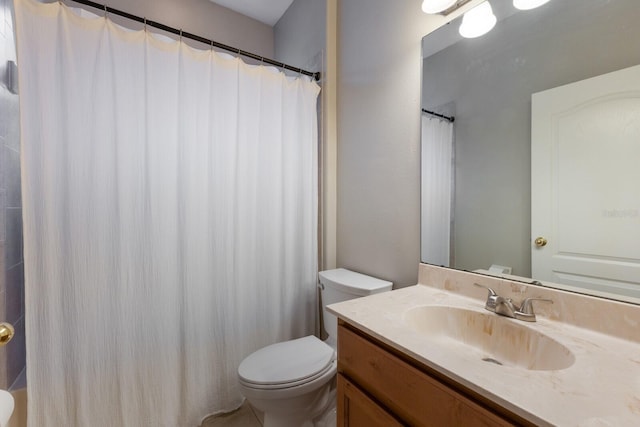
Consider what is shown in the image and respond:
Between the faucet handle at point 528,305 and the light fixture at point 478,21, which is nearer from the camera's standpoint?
the faucet handle at point 528,305

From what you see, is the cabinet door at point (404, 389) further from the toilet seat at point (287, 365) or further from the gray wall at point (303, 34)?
the gray wall at point (303, 34)

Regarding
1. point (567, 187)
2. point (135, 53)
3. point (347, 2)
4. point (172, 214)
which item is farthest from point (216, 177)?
point (567, 187)

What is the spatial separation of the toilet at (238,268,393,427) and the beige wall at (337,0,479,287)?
7.7 inches

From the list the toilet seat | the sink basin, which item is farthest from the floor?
the sink basin

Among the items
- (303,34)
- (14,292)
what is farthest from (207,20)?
(14,292)

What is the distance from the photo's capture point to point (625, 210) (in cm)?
75

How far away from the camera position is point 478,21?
42.0 inches

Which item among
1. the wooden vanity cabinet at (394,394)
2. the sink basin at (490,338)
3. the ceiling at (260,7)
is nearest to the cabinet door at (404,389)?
the wooden vanity cabinet at (394,394)

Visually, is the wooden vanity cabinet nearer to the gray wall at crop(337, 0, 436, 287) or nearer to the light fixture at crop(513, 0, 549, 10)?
the gray wall at crop(337, 0, 436, 287)

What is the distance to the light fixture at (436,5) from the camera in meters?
1.09

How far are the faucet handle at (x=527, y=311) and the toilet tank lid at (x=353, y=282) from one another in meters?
0.57

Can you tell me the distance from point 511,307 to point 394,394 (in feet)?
1.59

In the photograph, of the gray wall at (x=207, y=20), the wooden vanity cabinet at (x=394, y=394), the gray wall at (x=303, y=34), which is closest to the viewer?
the wooden vanity cabinet at (x=394, y=394)

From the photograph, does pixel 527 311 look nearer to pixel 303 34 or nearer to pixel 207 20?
pixel 303 34
